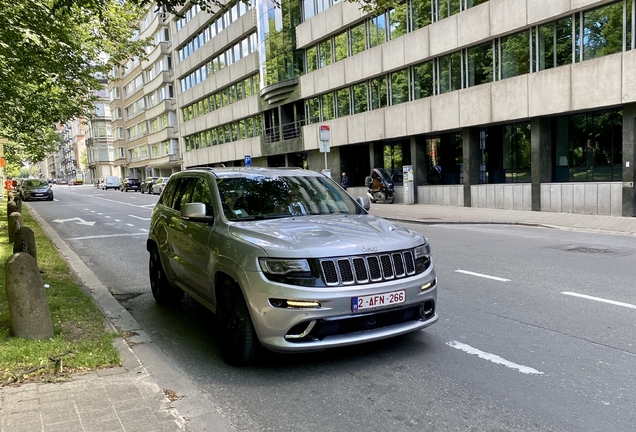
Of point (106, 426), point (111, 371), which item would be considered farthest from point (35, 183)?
point (106, 426)

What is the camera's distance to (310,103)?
32.3m

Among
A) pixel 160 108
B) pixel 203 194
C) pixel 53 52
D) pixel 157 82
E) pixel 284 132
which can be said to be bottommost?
pixel 203 194

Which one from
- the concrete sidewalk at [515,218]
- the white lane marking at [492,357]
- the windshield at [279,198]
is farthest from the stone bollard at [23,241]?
the concrete sidewalk at [515,218]

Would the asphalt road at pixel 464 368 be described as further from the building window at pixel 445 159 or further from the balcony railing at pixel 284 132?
the balcony railing at pixel 284 132

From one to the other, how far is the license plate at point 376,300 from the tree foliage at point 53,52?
5575 mm

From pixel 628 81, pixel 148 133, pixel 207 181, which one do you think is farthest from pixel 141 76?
pixel 207 181

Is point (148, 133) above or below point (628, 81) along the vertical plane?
above

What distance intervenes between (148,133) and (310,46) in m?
43.9

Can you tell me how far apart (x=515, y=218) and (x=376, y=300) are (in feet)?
45.8

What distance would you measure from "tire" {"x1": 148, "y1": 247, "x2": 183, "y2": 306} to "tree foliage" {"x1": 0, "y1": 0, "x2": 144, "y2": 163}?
3.60m

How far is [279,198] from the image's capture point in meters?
5.33

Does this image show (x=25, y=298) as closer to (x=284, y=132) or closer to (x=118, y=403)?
(x=118, y=403)

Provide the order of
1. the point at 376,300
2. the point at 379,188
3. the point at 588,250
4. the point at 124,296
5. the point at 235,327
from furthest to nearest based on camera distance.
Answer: the point at 379,188 → the point at 588,250 → the point at 124,296 → the point at 235,327 → the point at 376,300

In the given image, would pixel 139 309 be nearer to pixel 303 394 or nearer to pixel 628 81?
pixel 303 394
